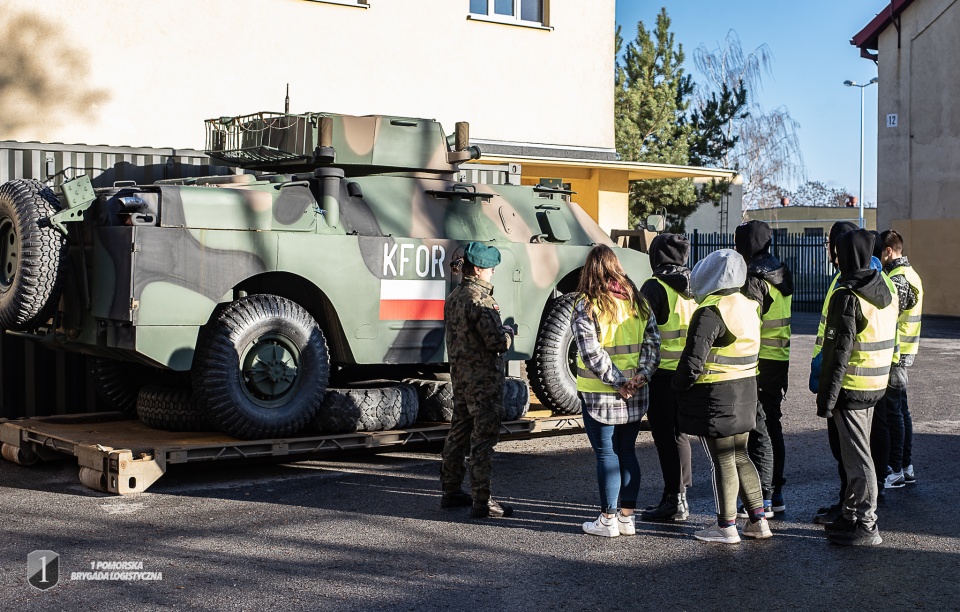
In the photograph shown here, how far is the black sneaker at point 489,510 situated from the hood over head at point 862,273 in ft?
7.66

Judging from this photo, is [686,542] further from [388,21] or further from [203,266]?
[388,21]

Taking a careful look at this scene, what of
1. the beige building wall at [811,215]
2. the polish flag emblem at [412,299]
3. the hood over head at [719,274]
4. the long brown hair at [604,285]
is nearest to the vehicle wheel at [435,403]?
the polish flag emblem at [412,299]

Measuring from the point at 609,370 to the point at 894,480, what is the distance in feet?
8.73

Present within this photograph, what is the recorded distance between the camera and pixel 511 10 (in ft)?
56.8

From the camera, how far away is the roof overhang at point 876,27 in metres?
26.5

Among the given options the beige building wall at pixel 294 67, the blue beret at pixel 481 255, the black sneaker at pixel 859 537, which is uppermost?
the beige building wall at pixel 294 67

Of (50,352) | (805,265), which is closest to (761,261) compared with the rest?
(50,352)

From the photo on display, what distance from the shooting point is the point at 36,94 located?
13664mm

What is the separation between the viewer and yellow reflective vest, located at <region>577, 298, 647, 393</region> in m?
6.75

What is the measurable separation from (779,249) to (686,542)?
23484 mm

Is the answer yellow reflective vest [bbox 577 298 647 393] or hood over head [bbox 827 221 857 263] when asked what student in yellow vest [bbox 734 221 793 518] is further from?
yellow reflective vest [bbox 577 298 647 393]

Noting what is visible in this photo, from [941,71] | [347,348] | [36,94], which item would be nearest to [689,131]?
[941,71]

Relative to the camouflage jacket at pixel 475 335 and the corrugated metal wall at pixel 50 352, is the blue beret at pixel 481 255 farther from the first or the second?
the corrugated metal wall at pixel 50 352

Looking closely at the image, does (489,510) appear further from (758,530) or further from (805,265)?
(805,265)
